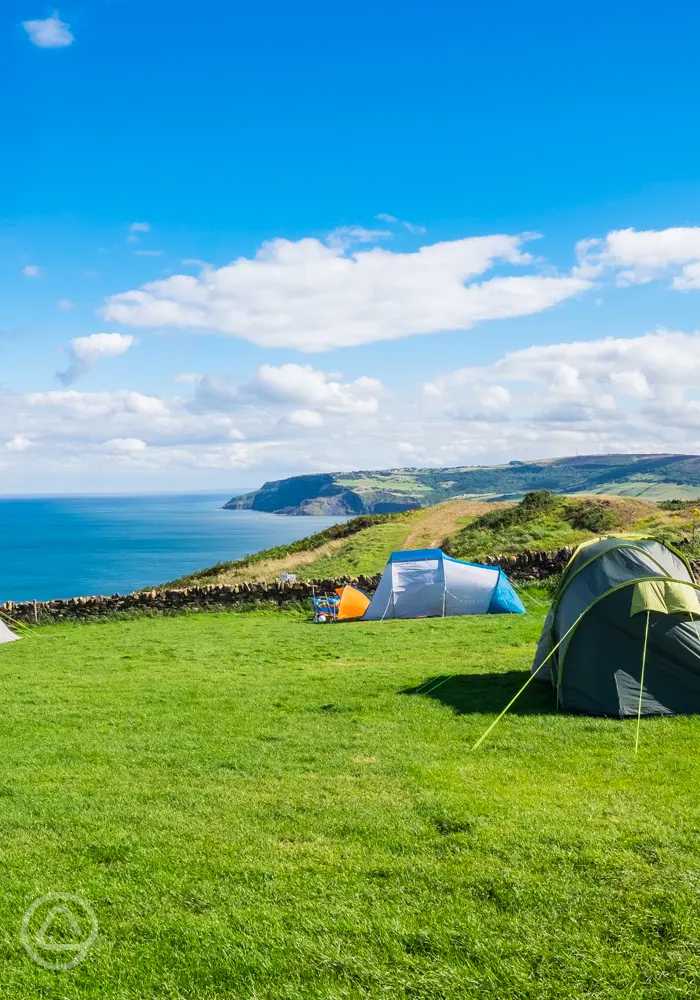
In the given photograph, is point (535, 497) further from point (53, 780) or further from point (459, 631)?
point (53, 780)

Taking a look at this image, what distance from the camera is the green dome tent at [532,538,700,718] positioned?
12008 mm

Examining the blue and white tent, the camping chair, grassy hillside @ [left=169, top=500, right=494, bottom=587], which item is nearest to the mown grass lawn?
the blue and white tent

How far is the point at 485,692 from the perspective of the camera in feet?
45.6

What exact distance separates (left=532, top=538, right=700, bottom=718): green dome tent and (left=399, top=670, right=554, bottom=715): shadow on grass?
20.8 inches

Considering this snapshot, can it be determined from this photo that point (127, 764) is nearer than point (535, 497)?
Yes

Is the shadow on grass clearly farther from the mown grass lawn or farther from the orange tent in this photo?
the orange tent

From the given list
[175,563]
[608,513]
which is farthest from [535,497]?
[175,563]

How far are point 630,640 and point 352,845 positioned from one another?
698cm

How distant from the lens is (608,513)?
1998 inches

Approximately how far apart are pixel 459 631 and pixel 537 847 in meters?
15.8

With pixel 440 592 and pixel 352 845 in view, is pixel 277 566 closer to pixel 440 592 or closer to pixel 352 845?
pixel 440 592

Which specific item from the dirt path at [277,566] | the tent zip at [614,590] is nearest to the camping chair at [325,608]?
the tent zip at [614,590]

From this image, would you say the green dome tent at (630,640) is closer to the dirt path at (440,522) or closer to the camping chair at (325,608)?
the camping chair at (325,608)

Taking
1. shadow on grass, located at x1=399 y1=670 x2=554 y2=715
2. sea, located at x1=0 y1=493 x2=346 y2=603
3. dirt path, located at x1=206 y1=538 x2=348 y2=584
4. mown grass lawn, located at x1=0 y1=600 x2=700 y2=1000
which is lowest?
sea, located at x1=0 y1=493 x2=346 y2=603
